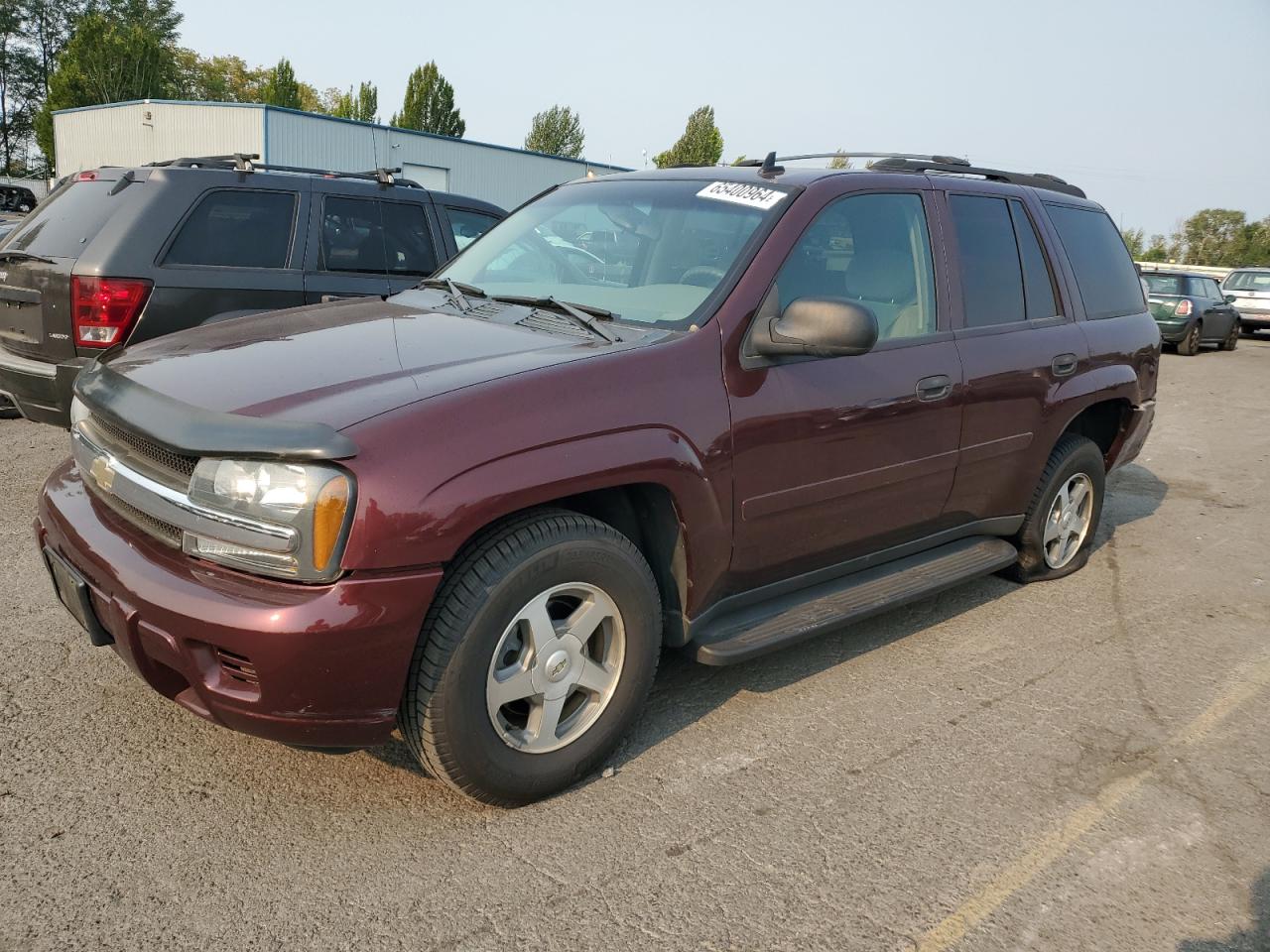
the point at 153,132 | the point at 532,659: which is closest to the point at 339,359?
the point at 532,659

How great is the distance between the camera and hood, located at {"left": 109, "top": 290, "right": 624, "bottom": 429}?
2.69 m

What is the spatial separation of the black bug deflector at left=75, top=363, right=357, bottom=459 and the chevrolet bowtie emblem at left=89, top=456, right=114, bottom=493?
133mm

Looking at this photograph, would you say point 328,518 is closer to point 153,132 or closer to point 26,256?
point 26,256

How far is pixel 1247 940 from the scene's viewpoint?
2.56 meters

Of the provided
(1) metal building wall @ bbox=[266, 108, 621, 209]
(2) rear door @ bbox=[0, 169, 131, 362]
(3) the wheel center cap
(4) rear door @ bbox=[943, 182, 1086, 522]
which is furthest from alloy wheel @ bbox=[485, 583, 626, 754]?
(1) metal building wall @ bbox=[266, 108, 621, 209]

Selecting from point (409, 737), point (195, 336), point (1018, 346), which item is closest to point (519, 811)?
point (409, 737)

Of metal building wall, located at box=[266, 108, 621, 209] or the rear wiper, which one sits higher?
metal building wall, located at box=[266, 108, 621, 209]

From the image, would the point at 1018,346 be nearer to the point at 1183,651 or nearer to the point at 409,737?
the point at 1183,651

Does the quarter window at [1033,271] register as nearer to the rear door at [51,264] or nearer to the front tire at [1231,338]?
the rear door at [51,264]

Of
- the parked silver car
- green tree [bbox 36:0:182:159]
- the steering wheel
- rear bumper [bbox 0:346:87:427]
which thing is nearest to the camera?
the steering wheel

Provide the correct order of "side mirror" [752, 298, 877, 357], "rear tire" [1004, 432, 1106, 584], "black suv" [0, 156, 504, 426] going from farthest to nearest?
"black suv" [0, 156, 504, 426] < "rear tire" [1004, 432, 1106, 584] < "side mirror" [752, 298, 877, 357]

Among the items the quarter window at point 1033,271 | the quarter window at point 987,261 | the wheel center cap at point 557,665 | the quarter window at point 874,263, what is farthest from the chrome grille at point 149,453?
the quarter window at point 1033,271

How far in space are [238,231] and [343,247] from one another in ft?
2.27

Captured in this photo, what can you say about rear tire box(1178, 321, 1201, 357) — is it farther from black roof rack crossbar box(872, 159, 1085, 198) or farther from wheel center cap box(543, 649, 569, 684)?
wheel center cap box(543, 649, 569, 684)
